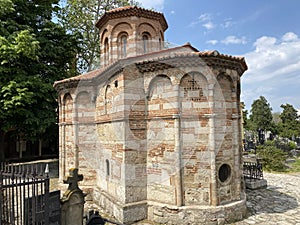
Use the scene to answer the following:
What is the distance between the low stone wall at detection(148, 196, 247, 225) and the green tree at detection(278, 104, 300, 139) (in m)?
26.2

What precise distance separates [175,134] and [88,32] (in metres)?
16.1

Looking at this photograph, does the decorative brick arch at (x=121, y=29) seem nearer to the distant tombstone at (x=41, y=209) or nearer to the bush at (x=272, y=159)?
the distant tombstone at (x=41, y=209)

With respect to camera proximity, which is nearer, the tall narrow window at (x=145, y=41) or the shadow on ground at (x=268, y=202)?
the shadow on ground at (x=268, y=202)

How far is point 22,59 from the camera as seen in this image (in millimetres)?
12516

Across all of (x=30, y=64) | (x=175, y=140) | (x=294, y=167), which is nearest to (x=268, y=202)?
(x=175, y=140)

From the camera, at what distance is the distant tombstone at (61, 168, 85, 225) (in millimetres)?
5156

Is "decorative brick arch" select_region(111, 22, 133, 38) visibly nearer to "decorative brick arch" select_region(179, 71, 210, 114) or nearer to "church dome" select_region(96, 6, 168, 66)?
"church dome" select_region(96, 6, 168, 66)

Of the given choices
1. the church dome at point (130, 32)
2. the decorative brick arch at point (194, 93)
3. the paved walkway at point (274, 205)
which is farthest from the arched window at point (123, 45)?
A: the paved walkway at point (274, 205)

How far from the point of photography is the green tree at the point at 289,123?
28.3 meters

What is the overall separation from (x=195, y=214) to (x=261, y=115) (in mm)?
33741

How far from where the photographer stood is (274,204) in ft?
27.2

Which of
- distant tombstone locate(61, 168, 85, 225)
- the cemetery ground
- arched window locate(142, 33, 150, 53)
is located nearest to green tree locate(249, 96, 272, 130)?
the cemetery ground

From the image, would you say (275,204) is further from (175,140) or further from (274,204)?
(175,140)

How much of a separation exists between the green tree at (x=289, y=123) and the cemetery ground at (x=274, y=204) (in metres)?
18.4
